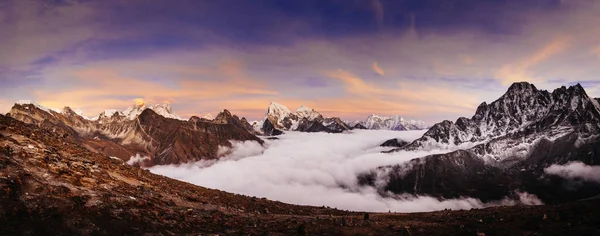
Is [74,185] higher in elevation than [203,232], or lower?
higher

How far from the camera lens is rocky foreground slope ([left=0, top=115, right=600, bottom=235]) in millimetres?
17750

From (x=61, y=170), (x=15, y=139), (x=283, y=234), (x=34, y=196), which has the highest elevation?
(x=15, y=139)

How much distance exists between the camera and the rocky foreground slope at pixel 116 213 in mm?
17750

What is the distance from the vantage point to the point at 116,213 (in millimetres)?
20500

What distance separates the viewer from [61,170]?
22703 millimetres

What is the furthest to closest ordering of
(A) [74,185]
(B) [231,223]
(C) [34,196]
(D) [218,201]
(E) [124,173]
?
1. (D) [218,201]
2. (E) [124,173]
3. (B) [231,223]
4. (A) [74,185]
5. (C) [34,196]

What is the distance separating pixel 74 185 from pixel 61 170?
1.96 m

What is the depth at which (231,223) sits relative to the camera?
82.0 feet

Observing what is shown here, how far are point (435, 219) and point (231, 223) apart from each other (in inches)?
783

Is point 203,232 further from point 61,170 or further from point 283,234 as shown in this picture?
point 61,170

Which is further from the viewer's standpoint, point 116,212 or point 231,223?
point 231,223

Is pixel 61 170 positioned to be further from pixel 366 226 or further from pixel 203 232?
pixel 366 226

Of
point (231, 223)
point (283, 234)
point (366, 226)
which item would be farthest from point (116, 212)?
point (366, 226)

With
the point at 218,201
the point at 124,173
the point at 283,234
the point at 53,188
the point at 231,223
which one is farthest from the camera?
the point at 218,201
